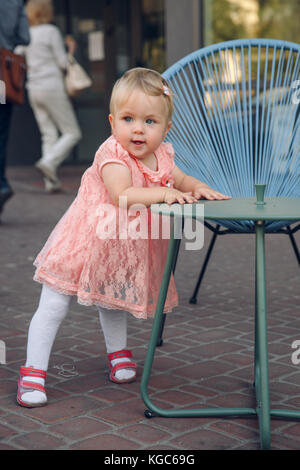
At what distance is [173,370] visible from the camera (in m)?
3.17

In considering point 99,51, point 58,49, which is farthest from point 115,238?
point 99,51

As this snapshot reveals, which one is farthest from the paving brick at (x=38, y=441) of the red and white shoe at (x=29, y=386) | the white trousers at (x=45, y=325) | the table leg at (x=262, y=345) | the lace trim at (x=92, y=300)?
the table leg at (x=262, y=345)

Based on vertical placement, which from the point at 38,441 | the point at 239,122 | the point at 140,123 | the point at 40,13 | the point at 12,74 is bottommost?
the point at 38,441

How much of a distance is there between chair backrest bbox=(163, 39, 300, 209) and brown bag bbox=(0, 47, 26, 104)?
106 inches

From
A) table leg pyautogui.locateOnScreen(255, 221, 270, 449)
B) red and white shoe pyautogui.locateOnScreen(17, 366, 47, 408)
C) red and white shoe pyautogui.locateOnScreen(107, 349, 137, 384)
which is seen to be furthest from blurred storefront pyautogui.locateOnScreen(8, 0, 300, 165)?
table leg pyautogui.locateOnScreen(255, 221, 270, 449)

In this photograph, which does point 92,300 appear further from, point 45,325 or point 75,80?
point 75,80

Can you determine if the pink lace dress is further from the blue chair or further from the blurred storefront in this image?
the blurred storefront

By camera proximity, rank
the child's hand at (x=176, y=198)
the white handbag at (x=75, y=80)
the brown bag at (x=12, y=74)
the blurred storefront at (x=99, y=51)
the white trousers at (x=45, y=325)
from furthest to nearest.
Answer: the blurred storefront at (x=99, y=51)
the white handbag at (x=75, y=80)
the brown bag at (x=12, y=74)
the white trousers at (x=45, y=325)
the child's hand at (x=176, y=198)

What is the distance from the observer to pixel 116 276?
2764 mm

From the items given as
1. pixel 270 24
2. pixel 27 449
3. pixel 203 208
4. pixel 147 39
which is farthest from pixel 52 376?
pixel 147 39

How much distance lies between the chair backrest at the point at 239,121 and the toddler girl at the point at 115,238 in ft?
2.45

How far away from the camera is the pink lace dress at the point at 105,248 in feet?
8.99

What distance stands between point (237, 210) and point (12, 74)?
4.36 meters

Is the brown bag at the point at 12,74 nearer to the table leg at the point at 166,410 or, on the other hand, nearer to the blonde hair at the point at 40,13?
the blonde hair at the point at 40,13
